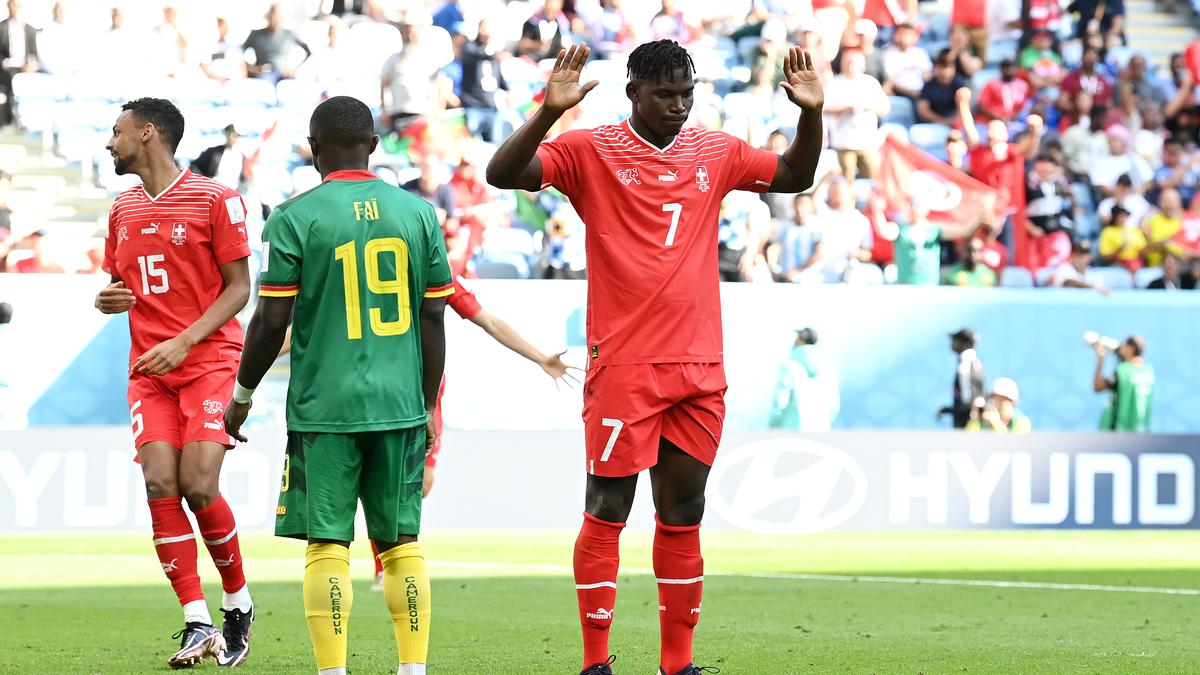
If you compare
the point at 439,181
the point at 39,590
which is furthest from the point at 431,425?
the point at 439,181

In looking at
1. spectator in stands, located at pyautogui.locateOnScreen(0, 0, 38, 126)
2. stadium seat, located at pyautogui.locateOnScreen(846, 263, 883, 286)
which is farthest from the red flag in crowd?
spectator in stands, located at pyautogui.locateOnScreen(0, 0, 38, 126)

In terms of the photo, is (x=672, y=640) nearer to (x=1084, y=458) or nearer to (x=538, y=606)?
(x=538, y=606)

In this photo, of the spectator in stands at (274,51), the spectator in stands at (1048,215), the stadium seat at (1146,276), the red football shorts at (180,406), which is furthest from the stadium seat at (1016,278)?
the red football shorts at (180,406)

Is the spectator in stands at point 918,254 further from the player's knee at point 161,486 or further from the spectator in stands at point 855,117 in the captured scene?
the player's knee at point 161,486

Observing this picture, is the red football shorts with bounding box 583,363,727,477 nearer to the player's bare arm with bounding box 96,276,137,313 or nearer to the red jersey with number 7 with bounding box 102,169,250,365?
the red jersey with number 7 with bounding box 102,169,250,365

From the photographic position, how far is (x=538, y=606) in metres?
9.70

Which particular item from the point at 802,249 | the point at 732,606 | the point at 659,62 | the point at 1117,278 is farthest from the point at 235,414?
the point at 1117,278

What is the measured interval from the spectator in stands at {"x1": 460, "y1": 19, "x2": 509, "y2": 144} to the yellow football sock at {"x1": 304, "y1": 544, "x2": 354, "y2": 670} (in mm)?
14473

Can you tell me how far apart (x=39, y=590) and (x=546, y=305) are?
295 inches

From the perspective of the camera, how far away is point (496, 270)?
59.8ft

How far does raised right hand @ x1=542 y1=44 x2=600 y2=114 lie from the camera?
5.57 m

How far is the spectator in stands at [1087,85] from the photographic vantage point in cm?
2170

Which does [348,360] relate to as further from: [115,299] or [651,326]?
[115,299]

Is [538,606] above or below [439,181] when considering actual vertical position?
below
